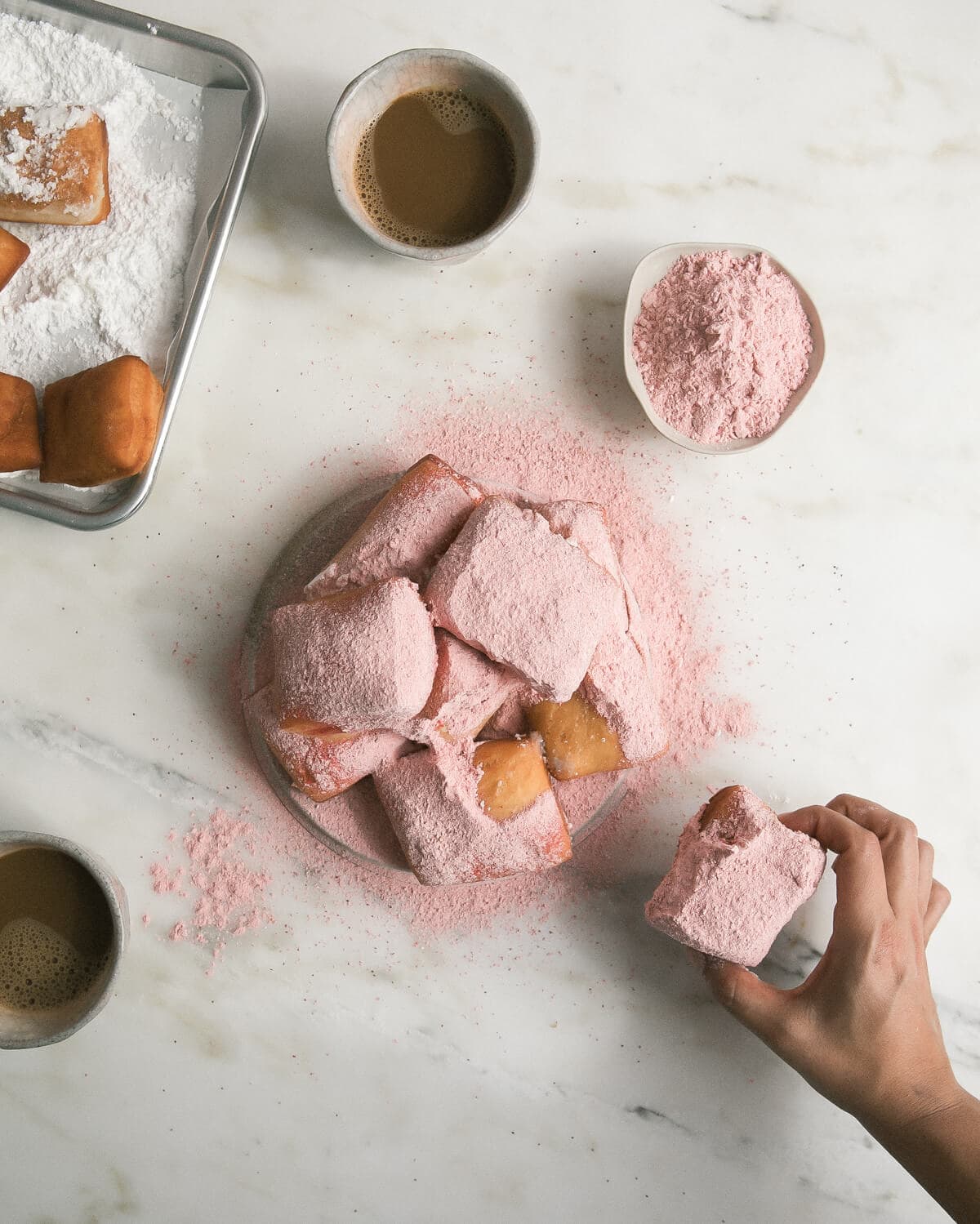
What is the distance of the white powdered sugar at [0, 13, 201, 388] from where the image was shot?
1.30 metres

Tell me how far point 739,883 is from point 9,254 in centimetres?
130

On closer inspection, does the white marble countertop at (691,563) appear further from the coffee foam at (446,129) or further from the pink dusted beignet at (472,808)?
the pink dusted beignet at (472,808)

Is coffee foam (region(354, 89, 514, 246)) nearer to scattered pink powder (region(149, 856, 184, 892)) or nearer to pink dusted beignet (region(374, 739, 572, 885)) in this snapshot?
pink dusted beignet (region(374, 739, 572, 885))

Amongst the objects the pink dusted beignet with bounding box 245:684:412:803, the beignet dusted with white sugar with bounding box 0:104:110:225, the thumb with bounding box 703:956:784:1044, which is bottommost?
the thumb with bounding box 703:956:784:1044

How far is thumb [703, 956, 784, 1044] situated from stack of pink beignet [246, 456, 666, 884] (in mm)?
302

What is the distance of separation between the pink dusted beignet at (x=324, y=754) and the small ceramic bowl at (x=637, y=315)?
0.58m

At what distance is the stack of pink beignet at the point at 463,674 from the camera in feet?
3.70

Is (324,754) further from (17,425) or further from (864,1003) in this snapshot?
(864,1003)

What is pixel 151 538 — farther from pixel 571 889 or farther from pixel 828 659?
pixel 828 659

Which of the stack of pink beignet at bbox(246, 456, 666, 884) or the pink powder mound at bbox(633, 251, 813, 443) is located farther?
the pink powder mound at bbox(633, 251, 813, 443)

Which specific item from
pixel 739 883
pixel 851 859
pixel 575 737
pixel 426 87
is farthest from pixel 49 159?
pixel 851 859

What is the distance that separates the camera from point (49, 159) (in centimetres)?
125

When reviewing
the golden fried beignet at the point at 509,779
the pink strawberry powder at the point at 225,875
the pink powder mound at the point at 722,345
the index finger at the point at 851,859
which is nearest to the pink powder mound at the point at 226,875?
the pink strawberry powder at the point at 225,875

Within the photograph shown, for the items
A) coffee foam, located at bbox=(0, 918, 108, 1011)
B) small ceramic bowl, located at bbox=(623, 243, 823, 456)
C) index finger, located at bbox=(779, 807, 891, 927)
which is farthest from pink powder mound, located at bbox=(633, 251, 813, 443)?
coffee foam, located at bbox=(0, 918, 108, 1011)
